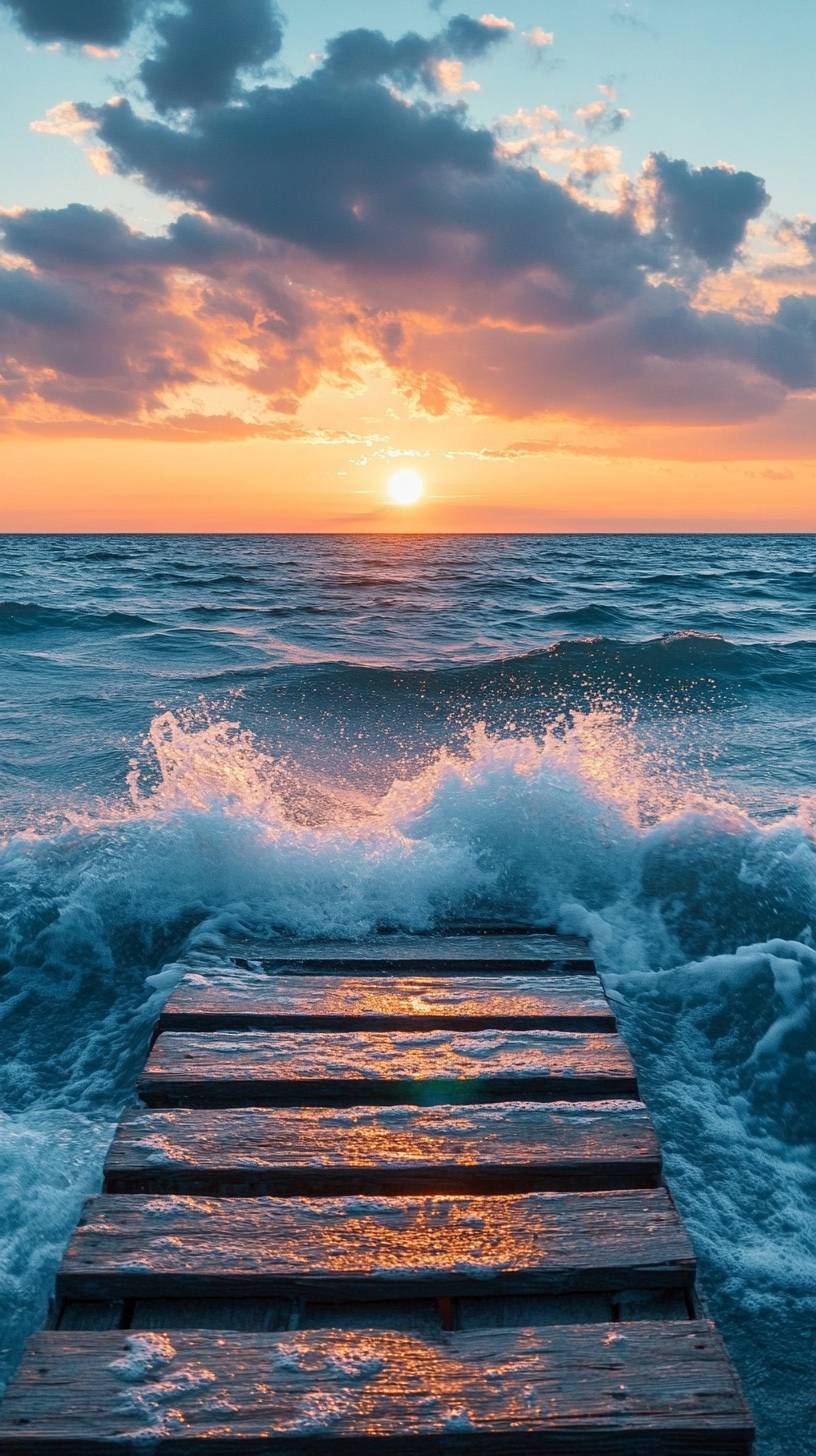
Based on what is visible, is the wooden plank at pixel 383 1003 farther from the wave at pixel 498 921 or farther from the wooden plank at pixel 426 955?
the wave at pixel 498 921

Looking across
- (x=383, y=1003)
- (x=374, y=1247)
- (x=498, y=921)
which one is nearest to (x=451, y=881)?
(x=498, y=921)

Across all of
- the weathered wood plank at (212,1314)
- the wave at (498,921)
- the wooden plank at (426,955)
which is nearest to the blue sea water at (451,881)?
the wave at (498,921)

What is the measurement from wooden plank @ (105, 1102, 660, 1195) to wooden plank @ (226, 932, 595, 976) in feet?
4.02

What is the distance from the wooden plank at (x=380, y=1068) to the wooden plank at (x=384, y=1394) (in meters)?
1.01

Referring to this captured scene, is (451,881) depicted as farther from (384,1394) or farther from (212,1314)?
(384,1394)

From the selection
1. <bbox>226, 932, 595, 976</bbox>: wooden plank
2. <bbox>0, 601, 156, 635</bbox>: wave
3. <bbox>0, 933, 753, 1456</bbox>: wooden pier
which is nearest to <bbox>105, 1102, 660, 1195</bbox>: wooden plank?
<bbox>0, 933, 753, 1456</bbox>: wooden pier

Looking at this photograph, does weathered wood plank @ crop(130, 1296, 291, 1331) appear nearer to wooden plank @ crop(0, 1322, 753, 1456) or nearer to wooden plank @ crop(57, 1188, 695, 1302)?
wooden plank @ crop(57, 1188, 695, 1302)

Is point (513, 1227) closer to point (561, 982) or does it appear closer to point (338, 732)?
point (561, 982)

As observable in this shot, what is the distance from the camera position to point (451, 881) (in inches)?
210

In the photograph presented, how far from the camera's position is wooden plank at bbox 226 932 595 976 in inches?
169

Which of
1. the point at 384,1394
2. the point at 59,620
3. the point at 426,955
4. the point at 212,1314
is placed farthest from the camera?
the point at 59,620

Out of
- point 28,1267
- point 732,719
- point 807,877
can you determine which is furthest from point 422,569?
point 28,1267

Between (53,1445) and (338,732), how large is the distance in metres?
9.56

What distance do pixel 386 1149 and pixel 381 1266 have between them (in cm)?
47
